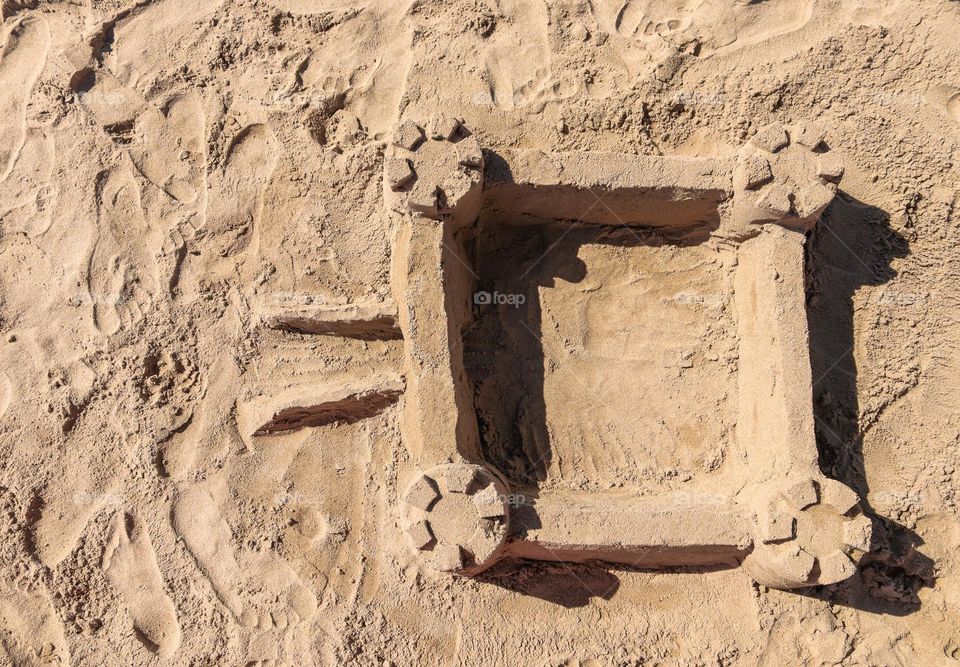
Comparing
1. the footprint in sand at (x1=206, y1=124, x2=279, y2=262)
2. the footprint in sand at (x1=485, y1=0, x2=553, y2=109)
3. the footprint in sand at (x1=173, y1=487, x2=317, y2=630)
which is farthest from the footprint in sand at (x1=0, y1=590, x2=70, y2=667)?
the footprint in sand at (x1=485, y1=0, x2=553, y2=109)

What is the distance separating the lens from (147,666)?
3.09 metres

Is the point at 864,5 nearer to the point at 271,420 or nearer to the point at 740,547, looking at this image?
the point at 740,547

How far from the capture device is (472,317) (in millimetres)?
3266

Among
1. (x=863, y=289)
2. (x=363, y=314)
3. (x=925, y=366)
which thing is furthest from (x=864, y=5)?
(x=363, y=314)

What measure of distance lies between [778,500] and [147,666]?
2919mm

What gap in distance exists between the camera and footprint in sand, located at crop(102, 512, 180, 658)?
10.2 feet

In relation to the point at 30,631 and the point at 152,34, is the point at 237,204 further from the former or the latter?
the point at 30,631

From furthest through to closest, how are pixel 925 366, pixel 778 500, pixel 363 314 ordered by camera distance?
1. pixel 925 366
2. pixel 363 314
3. pixel 778 500

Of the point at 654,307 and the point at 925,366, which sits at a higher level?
the point at 654,307

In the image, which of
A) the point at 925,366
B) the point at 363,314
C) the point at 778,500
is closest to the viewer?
the point at 778,500

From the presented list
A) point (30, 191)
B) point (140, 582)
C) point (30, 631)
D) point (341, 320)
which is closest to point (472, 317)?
point (341, 320)

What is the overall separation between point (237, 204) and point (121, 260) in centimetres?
64

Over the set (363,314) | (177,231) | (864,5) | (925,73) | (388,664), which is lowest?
(388,664)

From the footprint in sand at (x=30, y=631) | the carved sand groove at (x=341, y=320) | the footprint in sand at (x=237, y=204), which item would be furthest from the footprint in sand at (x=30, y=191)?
the footprint in sand at (x=30, y=631)
